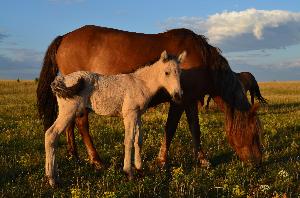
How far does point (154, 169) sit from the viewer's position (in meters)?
7.68

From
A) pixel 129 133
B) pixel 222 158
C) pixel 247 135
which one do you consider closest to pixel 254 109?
pixel 247 135

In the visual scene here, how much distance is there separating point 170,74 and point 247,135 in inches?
108

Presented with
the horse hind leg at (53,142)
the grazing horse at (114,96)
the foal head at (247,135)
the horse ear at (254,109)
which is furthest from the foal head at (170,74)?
the foal head at (247,135)

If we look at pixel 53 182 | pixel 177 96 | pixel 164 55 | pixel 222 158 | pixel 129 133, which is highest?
pixel 164 55

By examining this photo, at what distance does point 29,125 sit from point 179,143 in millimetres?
5434

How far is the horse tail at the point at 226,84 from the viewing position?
8953mm

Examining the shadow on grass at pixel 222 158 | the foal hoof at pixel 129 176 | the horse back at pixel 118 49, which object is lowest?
the shadow on grass at pixel 222 158

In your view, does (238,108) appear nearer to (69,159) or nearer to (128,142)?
(128,142)

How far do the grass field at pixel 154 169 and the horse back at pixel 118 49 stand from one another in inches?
79.9

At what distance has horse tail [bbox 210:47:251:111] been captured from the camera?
8953mm

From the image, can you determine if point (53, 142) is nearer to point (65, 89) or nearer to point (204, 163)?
point (65, 89)

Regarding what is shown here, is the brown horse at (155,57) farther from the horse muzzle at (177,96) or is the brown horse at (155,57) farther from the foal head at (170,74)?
the horse muzzle at (177,96)

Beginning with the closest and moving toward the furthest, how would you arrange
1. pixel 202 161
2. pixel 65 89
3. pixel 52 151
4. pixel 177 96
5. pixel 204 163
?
1. pixel 65 89
2. pixel 52 151
3. pixel 177 96
4. pixel 204 163
5. pixel 202 161

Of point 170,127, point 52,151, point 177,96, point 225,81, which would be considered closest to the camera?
point 52,151
